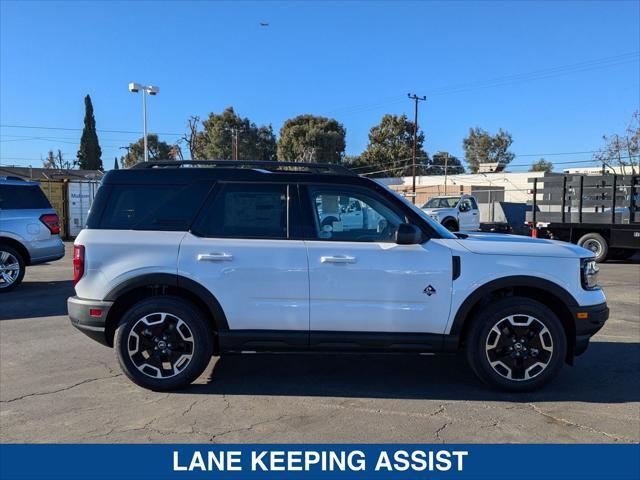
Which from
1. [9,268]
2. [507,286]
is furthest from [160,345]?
[9,268]

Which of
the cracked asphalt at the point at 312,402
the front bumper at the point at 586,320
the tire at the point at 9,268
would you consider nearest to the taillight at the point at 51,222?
the tire at the point at 9,268

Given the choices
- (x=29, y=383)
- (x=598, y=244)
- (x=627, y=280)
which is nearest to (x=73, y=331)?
(x=29, y=383)

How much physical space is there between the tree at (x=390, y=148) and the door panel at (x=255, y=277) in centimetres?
5934

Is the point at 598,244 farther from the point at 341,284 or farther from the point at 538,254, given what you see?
the point at 341,284

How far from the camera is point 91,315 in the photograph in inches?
173

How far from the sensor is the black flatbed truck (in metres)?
13.7

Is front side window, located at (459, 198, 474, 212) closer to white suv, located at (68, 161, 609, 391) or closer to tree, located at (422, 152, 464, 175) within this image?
white suv, located at (68, 161, 609, 391)

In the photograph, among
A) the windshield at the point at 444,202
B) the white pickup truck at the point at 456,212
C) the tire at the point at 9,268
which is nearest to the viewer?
the tire at the point at 9,268

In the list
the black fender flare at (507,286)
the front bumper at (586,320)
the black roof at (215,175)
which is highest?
the black roof at (215,175)

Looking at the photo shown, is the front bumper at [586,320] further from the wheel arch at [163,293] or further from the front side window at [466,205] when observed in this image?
the front side window at [466,205]

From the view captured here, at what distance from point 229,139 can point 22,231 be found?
53003 mm

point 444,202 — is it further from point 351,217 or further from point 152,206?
point 152,206

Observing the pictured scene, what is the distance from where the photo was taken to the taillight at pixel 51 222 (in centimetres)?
980

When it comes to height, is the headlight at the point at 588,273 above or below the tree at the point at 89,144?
below
